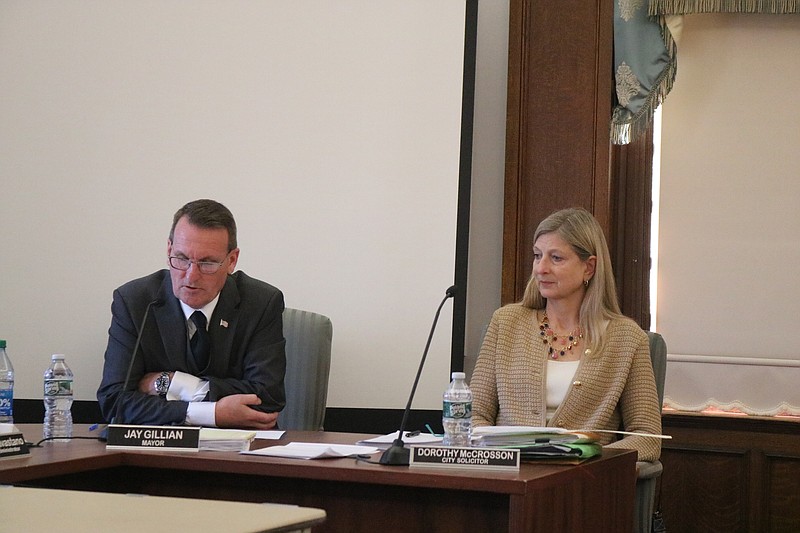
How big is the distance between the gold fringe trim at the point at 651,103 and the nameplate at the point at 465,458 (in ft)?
6.49

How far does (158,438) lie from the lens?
2.16 m

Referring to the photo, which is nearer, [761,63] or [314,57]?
[314,57]

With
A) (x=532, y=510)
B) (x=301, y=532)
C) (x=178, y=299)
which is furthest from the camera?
(x=178, y=299)

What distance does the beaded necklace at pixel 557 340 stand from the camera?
113 inches

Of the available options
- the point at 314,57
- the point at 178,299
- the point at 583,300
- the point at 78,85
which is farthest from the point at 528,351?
the point at 78,85

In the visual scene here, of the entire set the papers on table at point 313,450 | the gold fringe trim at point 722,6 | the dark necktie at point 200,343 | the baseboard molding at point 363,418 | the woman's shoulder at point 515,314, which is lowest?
the baseboard molding at point 363,418

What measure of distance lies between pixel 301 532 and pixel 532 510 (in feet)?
1.96

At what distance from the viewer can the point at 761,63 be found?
12.8 ft

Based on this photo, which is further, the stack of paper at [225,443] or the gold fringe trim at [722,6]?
the gold fringe trim at [722,6]

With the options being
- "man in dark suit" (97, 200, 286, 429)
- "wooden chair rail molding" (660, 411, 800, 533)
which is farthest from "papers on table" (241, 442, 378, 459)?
"wooden chair rail molding" (660, 411, 800, 533)

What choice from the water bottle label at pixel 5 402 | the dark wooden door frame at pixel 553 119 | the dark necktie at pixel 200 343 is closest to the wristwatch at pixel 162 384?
the dark necktie at pixel 200 343

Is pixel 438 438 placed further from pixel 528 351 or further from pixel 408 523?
pixel 528 351

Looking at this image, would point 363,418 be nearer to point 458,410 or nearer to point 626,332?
point 626,332

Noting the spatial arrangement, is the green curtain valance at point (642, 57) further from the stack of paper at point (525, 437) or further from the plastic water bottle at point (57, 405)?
the plastic water bottle at point (57, 405)
